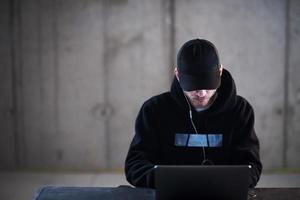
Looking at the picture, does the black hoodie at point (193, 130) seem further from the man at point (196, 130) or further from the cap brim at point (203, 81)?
the cap brim at point (203, 81)

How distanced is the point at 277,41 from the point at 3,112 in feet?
8.63

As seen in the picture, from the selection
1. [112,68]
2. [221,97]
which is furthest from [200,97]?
[112,68]

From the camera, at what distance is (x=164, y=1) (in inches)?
156

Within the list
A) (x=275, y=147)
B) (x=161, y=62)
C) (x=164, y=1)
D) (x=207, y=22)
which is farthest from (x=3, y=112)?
(x=275, y=147)

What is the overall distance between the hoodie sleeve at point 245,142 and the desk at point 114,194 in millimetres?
198

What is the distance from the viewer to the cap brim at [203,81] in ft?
5.97

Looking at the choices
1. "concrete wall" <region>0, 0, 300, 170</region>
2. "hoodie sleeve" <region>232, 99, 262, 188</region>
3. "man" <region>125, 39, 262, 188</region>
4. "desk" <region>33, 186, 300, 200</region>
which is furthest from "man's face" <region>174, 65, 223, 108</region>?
"concrete wall" <region>0, 0, 300, 170</region>

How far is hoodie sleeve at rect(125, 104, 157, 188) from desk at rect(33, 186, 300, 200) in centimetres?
10

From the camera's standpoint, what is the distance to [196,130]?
201 cm

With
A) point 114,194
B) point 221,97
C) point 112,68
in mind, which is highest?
point 112,68

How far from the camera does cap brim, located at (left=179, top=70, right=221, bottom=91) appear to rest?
5.97 feet

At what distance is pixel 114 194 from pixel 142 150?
0.32 m

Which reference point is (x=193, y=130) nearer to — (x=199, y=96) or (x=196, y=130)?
(x=196, y=130)

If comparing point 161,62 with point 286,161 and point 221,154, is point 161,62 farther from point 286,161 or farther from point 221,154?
point 221,154
